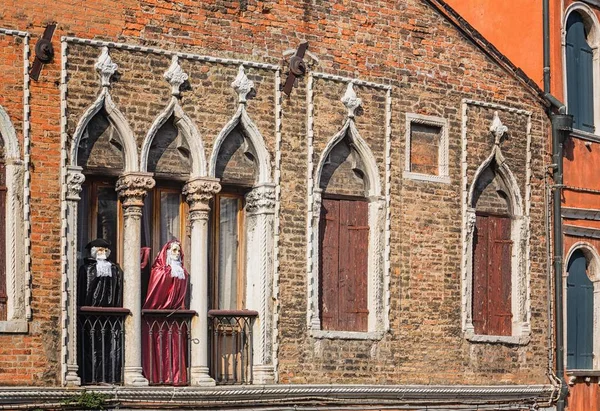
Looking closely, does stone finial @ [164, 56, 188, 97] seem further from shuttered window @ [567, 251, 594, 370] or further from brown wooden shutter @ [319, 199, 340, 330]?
shuttered window @ [567, 251, 594, 370]

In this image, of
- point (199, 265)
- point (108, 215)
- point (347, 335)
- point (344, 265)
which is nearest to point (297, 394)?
point (347, 335)

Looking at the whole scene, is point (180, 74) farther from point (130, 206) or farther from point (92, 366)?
point (92, 366)

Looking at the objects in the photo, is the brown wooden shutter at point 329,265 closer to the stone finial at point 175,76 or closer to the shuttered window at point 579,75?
the stone finial at point 175,76

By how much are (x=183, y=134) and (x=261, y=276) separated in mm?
1925

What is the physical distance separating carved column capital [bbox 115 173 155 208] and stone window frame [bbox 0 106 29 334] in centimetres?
129

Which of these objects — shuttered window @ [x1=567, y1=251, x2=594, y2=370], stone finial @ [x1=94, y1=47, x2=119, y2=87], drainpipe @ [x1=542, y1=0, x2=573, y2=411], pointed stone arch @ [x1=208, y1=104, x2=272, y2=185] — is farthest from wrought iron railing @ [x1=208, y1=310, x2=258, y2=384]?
shuttered window @ [x1=567, y1=251, x2=594, y2=370]

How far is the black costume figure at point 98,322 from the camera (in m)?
17.9

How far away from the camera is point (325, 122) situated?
20.0m

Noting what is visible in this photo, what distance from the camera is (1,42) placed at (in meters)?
17.4

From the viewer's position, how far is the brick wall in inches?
690

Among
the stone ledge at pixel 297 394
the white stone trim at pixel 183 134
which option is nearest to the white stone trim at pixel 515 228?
the stone ledge at pixel 297 394

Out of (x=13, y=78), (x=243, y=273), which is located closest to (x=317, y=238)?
(x=243, y=273)

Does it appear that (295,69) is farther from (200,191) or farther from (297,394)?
(297,394)

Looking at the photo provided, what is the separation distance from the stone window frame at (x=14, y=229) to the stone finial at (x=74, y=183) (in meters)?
0.52
